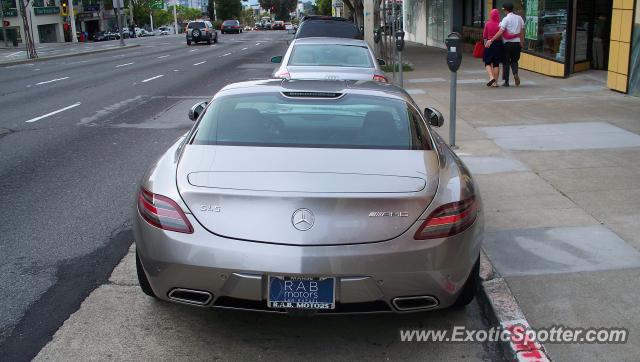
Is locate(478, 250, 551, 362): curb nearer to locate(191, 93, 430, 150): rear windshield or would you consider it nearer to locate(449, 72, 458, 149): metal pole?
locate(191, 93, 430, 150): rear windshield

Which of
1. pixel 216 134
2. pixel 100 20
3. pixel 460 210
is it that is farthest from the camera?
pixel 100 20

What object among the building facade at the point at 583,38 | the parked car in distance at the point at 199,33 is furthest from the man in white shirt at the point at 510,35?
the parked car in distance at the point at 199,33

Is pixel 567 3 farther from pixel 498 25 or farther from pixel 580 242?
pixel 580 242

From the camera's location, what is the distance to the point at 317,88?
4.84m

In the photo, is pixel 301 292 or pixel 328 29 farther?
pixel 328 29

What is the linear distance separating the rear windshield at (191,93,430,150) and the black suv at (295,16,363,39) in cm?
1332

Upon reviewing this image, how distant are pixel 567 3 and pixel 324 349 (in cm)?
1379

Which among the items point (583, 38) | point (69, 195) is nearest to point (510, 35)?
point (583, 38)

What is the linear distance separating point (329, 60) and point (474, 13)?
1824cm

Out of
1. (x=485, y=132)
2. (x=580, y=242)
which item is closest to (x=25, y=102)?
(x=485, y=132)

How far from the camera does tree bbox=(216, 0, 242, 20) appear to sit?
4656 inches

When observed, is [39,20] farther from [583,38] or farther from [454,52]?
[454,52]

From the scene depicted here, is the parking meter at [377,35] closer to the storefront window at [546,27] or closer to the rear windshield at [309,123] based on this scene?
the storefront window at [546,27]

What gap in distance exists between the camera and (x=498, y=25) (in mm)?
14547
